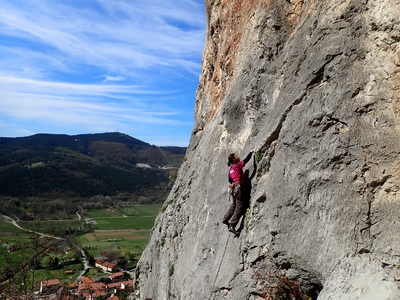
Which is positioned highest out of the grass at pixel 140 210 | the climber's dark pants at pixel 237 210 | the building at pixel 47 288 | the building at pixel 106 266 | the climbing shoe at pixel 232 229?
the climber's dark pants at pixel 237 210

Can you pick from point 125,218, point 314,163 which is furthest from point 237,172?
point 125,218

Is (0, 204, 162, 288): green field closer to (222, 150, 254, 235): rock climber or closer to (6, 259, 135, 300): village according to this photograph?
(6, 259, 135, 300): village

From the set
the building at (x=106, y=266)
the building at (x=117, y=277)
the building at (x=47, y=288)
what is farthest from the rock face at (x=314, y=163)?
the building at (x=106, y=266)

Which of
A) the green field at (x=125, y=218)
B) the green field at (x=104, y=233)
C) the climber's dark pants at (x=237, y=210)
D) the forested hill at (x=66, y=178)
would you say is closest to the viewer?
the climber's dark pants at (x=237, y=210)

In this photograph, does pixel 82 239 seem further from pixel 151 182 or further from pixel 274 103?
pixel 151 182

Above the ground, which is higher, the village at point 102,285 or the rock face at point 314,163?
the rock face at point 314,163

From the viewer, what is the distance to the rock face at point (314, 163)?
600cm

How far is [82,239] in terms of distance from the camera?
7656cm

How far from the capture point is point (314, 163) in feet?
22.5

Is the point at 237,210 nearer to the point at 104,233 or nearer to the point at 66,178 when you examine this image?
the point at 104,233

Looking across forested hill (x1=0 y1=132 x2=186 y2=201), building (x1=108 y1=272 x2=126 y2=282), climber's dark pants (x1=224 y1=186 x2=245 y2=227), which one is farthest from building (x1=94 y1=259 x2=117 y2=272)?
forested hill (x1=0 y1=132 x2=186 y2=201)

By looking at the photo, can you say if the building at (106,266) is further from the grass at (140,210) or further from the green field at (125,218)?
the grass at (140,210)

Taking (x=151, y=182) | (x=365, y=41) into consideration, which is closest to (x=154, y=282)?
(x=365, y=41)

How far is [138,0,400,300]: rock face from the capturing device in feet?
19.7
